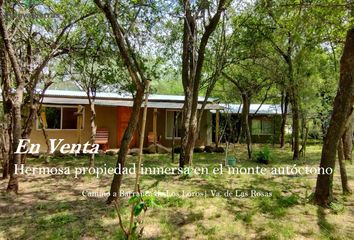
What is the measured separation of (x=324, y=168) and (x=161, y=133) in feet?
37.6

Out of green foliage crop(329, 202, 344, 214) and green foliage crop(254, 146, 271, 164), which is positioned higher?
green foliage crop(254, 146, 271, 164)

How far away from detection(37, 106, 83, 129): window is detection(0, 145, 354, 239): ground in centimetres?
711

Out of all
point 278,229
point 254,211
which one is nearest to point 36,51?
point 254,211

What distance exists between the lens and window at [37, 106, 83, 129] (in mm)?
14512

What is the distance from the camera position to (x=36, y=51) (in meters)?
8.99

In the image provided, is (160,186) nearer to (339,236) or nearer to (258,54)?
(339,236)

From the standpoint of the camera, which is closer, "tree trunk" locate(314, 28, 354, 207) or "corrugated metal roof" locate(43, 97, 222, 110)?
"tree trunk" locate(314, 28, 354, 207)

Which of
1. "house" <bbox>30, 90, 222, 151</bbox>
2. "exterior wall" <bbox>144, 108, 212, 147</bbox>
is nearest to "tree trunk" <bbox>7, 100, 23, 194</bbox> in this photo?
"house" <bbox>30, 90, 222, 151</bbox>

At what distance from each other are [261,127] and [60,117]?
1572cm

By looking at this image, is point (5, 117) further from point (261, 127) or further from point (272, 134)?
point (261, 127)

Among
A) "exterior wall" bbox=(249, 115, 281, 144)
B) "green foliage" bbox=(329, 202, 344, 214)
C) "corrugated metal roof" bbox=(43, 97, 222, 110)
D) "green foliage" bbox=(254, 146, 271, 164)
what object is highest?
"corrugated metal roof" bbox=(43, 97, 222, 110)

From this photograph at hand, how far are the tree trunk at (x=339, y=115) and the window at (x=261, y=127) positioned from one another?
18341mm

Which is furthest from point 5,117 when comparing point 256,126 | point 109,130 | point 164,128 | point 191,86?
point 256,126

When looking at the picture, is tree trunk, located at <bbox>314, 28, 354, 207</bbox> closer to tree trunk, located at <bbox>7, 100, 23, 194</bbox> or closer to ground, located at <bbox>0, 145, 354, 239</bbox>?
ground, located at <bbox>0, 145, 354, 239</bbox>
